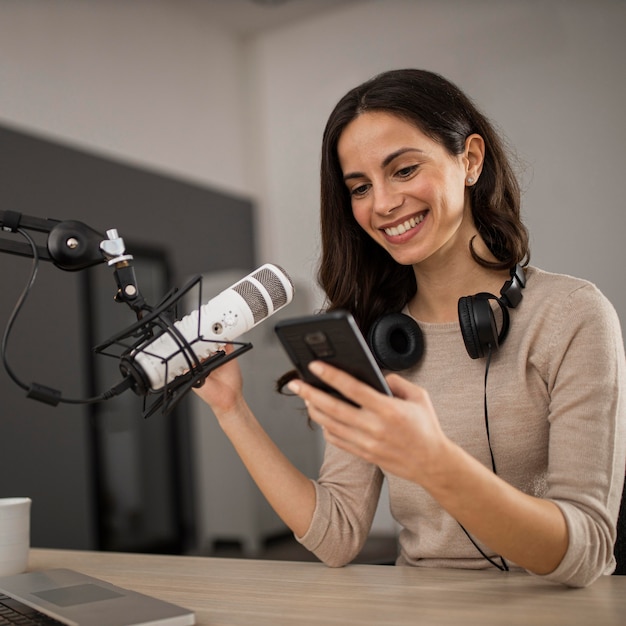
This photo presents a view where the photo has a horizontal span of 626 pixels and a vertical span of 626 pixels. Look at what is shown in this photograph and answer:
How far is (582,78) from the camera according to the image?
4660mm

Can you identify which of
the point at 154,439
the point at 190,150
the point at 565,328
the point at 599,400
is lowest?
the point at 154,439

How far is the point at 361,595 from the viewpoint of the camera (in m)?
1.07

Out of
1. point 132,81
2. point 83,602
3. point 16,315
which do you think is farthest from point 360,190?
point 132,81

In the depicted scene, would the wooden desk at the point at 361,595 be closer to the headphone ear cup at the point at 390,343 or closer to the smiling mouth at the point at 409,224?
the headphone ear cup at the point at 390,343

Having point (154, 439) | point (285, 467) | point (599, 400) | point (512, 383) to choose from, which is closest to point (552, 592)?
point (599, 400)

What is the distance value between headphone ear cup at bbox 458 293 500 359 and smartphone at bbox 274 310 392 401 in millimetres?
495

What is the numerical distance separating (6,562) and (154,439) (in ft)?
11.7

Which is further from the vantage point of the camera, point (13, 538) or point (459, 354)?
point (459, 354)

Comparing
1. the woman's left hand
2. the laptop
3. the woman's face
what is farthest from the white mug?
the woman's face

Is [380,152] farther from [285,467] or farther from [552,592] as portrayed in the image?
[552,592]

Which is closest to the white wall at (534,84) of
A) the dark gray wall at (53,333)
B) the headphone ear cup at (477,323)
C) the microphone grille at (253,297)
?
the dark gray wall at (53,333)

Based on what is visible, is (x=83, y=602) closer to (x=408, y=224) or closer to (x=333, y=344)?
(x=333, y=344)

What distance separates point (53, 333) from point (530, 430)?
3.33 metres

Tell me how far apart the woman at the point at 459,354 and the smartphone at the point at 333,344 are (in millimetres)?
268
